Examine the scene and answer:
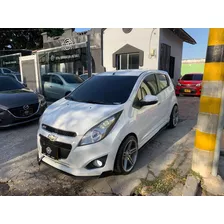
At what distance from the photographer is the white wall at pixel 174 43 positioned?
36.9ft

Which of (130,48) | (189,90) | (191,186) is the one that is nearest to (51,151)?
(191,186)

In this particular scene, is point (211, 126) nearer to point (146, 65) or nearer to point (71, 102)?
point (71, 102)

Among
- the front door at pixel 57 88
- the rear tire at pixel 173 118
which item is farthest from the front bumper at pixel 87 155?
the front door at pixel 57 88

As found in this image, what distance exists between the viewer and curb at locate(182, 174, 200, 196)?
2.32 m

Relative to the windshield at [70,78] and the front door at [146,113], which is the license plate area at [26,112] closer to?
the front door at [146,113]

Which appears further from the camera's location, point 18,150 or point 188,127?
point 188,127

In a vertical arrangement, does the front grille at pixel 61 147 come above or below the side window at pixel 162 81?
below

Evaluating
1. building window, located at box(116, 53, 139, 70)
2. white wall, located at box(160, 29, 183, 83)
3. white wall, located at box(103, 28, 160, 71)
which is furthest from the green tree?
white wall, located at box(160, 29, 183, 83)

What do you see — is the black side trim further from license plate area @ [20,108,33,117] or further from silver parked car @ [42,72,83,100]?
silver parked car @ [42,72,83,100]

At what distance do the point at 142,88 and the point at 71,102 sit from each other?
127 cm

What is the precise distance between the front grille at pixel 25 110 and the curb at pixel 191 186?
13.7 ft

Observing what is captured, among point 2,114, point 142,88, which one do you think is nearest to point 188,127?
point 142,88

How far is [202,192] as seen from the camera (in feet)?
7.86

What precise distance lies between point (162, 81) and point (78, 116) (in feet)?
8.07
